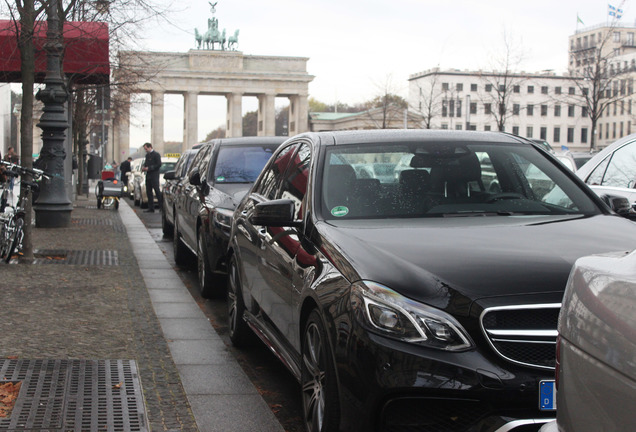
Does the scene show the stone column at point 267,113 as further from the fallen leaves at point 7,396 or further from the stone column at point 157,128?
the fallen leaves at point 7,396

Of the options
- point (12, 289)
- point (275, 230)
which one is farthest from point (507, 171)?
point (12, 289)

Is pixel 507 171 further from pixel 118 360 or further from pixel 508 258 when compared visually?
pixel 118 360

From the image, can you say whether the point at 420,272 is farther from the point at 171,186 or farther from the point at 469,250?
the point at 171,186

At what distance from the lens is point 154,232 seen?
60.8ft

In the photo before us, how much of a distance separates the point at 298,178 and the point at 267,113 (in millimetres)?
102720

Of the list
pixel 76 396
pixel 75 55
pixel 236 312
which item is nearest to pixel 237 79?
pixel 75 55

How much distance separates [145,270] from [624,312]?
10.2 metres

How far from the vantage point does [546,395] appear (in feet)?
11.5

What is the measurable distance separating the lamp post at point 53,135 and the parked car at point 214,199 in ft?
12.8

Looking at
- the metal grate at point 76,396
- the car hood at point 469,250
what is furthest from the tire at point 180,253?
the car hood at point 469,250

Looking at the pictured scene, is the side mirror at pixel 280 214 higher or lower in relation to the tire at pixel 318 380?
higher

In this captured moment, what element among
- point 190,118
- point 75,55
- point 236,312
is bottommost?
point 236,312

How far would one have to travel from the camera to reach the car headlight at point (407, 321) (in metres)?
3.60

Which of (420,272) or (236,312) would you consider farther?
(236,312)
